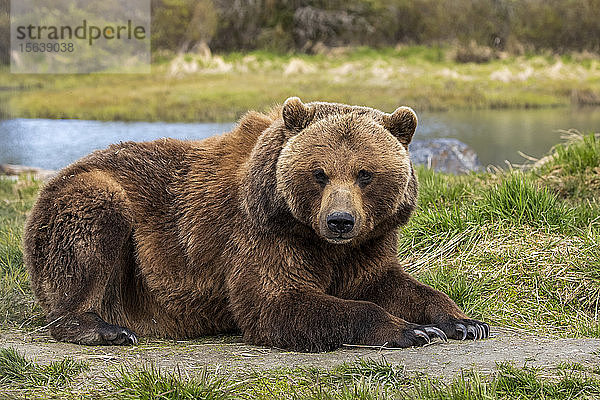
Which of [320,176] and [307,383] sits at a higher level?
[320,176]

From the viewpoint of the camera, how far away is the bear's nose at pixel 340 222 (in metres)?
4.54

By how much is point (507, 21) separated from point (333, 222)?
18346 mm

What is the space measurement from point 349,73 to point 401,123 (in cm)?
1456

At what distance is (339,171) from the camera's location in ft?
15.6

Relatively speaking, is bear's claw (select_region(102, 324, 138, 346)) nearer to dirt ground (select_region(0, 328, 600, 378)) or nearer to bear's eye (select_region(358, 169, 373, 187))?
dirt ground (select_region(0, 328, 600, 378))

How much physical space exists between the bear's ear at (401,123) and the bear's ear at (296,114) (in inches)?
19.6

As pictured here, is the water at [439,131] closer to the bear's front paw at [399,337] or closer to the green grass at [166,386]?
the bear's front paw at [399,337]

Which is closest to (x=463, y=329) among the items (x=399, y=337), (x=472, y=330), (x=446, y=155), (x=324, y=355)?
(x=472, y=330)

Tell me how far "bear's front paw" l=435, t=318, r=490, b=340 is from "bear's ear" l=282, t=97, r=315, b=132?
1.56m

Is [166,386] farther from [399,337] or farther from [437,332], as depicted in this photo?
[437,332]

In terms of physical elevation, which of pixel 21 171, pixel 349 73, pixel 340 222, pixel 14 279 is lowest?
pixel 21 171

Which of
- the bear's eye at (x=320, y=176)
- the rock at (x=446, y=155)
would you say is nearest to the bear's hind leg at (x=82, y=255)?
the bear's eye at (x=320, y=176)

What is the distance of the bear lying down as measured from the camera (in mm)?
4832

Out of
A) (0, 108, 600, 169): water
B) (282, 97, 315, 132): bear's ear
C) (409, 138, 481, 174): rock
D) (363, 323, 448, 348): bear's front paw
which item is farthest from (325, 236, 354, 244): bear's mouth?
(0, 108, 600, 169): water
